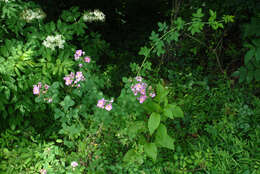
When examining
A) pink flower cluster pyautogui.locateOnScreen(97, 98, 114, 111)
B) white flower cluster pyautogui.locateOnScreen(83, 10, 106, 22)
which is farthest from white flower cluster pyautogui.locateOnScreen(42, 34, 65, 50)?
pink flower cluster pyautogui.locateOnScreen(97, 98, 114, 111)

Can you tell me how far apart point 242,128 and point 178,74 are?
119cm

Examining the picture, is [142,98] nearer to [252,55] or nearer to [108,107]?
[108,107]

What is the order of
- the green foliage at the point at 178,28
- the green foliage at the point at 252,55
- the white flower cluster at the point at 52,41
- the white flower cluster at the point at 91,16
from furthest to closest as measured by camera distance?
the white flower cluster at the point at 91,16, the green foliage at the point at 178,28, the white flower cluster at the point at 52,41, the green foliage at the point at 252,55

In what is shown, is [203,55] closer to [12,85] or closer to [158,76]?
[158,76]

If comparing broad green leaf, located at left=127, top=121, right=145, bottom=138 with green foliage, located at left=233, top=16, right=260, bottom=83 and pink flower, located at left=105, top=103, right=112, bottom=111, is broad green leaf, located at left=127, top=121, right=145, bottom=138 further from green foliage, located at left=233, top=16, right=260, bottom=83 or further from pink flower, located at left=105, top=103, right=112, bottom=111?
green foliage, located at left=233, top=16, right=260, bottom=83

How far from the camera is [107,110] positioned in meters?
1.77

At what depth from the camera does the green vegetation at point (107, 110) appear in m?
1.76

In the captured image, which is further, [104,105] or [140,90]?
[140,90]

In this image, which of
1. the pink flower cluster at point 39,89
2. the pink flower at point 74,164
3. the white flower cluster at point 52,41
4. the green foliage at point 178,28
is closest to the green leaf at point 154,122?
the green foliage at point 178,28

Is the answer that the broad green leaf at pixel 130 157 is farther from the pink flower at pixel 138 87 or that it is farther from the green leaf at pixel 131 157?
the pink flower at pixel 138 87

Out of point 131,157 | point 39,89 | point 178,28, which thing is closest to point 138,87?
point 131,157

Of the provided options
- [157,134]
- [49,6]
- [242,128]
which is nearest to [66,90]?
[157,134]

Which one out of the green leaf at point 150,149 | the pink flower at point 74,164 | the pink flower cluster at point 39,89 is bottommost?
the pink flower at point 74,164

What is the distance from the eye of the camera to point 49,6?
2.86m
